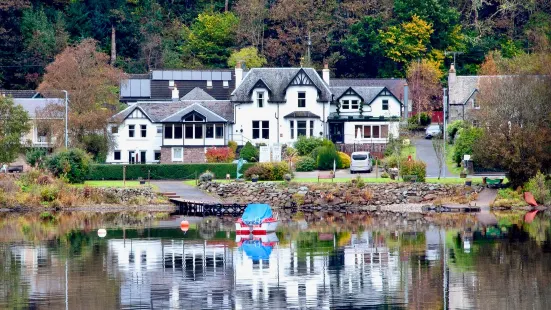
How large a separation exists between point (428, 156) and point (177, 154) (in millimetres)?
19667

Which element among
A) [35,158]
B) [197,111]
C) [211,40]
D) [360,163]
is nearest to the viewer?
[35,158]

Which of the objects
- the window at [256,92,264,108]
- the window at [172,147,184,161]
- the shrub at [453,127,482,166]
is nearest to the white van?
the shrub at [453,127,482,166]

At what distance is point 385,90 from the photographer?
101 m

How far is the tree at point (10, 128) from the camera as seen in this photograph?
82.2m

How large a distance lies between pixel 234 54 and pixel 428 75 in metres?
19.7

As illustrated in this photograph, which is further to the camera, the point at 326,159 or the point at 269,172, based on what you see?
the point at 326,159

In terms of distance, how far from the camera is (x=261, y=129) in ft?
324

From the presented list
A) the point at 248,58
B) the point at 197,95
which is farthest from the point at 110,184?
the point at 248,58

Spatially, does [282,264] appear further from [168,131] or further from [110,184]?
[168,131]

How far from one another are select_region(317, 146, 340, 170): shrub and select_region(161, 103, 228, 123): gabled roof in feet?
35.1

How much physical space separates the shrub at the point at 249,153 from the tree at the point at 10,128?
17059 mm

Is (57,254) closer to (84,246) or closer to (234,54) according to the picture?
(84,246)

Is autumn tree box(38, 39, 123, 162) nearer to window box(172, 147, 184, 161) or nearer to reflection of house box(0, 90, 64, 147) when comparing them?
reflection of house box(0, 90, 64, 147)

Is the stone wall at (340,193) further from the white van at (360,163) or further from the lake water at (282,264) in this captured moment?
the white van at (360,163)
